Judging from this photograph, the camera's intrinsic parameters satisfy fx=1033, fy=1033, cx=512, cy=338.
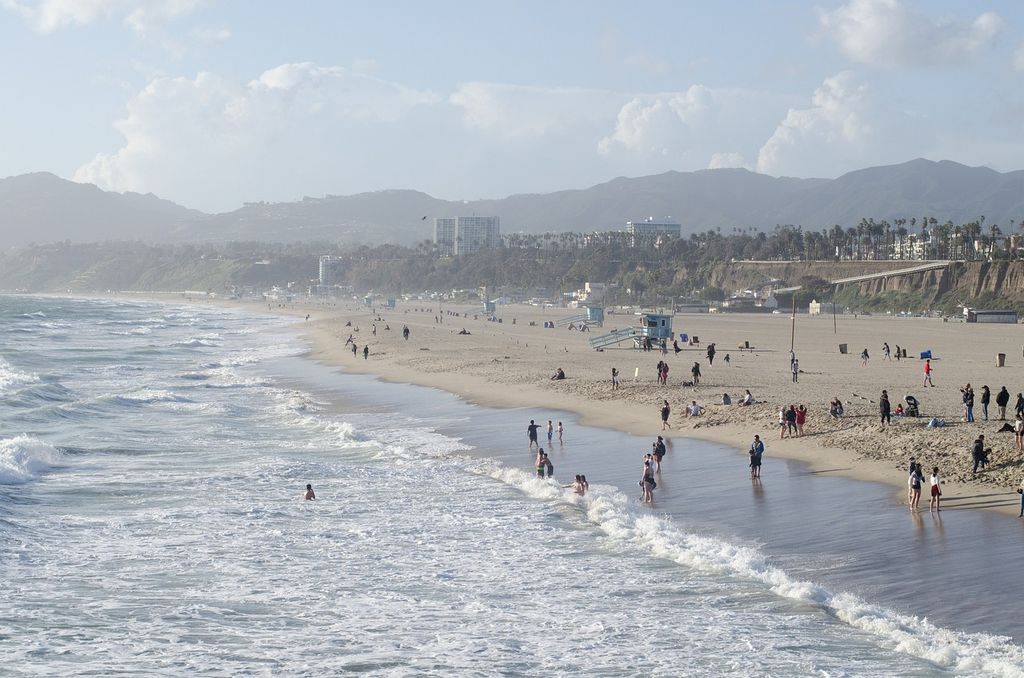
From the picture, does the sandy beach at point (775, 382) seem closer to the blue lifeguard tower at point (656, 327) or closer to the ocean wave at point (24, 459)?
the blue lifeguard tower at point (656, 327)

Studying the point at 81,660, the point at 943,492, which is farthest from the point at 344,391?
the point at 81,660

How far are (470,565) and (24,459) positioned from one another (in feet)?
42.1

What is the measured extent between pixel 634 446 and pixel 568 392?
1011cm

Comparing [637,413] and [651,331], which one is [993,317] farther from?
[637,413]

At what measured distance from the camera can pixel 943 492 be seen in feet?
57.9

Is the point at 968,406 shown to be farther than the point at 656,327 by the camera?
No

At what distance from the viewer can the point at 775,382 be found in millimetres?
33656

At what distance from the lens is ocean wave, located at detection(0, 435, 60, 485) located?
2117 cm

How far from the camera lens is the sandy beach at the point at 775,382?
2019 cm

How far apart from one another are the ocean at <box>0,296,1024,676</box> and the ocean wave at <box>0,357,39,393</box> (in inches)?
569

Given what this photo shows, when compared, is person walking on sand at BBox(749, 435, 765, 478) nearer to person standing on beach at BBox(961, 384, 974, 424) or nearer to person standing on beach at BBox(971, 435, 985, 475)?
person standing on beach at BBox(971, 435, 985, 475)

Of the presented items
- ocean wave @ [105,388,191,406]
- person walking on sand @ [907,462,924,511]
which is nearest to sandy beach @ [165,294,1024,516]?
person walking on sand @ [907,462,924,511]

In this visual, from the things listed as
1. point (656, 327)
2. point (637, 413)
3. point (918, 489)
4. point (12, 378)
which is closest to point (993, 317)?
point (656, 327)

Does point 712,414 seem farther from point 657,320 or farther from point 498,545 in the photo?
point 657,320
